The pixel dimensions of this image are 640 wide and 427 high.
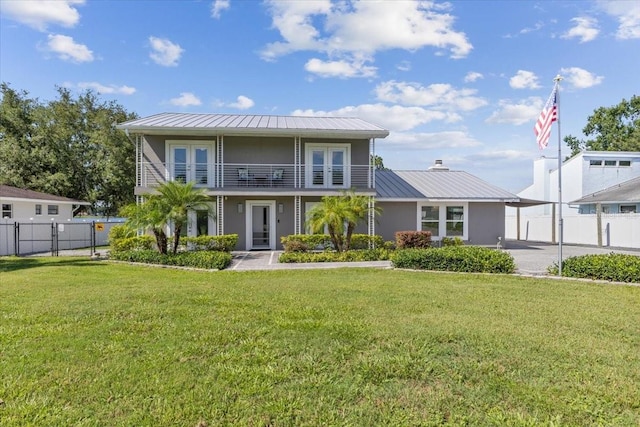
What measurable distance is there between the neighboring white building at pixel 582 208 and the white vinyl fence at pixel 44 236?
1026 inches

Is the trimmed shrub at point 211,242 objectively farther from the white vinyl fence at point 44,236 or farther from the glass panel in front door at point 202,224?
the white vinyl fence at point 44,236

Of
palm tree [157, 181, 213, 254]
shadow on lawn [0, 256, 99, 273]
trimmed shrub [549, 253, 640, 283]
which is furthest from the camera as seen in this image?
palm tree [157, 181, 213, 254]

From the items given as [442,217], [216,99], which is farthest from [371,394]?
[216,99]

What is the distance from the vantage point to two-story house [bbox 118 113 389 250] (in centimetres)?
1709

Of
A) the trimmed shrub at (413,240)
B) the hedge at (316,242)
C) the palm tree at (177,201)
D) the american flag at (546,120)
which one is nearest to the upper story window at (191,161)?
the palm tree at (177,201)

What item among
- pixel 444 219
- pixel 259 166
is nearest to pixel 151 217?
pixel 259 166

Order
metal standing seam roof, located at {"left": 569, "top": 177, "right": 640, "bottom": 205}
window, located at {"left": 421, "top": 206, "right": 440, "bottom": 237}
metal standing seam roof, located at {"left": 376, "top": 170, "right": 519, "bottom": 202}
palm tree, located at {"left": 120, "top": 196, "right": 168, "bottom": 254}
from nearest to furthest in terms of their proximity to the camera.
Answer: palm tree, located at {"left": 120, "top": 196, "right": 168, "bottom": 254} → metal standing seam roof, located at {"left": 376, "top": 170, "right": 519, "bottom": 202} → window, located at {"left": 421, "top": 206, "right": 440, "bottom": 237} → metal standing seam roof, located at {"left": 569, "top": 177, "right": 640, "bottom": 205}

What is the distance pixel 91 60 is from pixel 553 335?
20113 millimetres

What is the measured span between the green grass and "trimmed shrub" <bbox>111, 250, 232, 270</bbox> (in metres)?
4.29

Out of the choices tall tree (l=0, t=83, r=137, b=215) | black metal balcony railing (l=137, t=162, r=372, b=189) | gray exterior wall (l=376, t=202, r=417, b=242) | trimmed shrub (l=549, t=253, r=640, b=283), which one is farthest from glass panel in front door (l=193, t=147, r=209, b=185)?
trimmed shrub (l=549, t=253, r=640, b=283)

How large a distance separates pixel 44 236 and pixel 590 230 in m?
30.4

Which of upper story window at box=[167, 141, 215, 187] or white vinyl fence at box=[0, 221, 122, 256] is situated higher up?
upper story window at box=[167, 141, 215, 187]

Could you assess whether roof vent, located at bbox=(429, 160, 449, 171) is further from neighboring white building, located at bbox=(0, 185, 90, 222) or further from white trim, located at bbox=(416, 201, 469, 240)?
neighboring white building, located at bbox=(0, 185, 90, 222)

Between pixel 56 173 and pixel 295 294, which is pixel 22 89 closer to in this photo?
pixel 56 173
